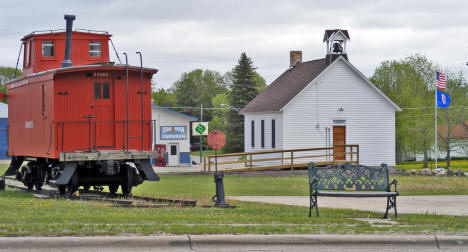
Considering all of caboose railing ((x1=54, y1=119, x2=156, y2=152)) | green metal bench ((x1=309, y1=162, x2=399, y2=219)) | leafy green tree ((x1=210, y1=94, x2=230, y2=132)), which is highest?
leafy green tree ((x1=210, y1=94, x2=230, y2=132))

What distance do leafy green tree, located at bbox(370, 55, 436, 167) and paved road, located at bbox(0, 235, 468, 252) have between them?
55283mm

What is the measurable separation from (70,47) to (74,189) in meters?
5.05

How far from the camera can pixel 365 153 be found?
4619 centimetres

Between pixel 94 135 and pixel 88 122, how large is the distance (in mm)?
408

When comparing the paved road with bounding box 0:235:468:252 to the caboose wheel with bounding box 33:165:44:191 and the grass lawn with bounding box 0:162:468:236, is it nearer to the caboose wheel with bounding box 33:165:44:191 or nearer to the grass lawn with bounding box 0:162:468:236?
the grass lawn with bounding box 0:162:468:236

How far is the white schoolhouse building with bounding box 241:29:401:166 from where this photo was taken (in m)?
45.3

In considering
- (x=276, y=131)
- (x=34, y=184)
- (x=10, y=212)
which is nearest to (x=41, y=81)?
(x=34, y=184)

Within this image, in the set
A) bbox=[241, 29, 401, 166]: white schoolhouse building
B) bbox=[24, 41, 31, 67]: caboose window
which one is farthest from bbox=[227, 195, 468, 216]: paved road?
bbox=[241, 29, 401, 166]: white schoolhouse building

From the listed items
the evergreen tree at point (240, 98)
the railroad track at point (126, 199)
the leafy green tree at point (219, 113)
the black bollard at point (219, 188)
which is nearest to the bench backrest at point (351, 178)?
the black bollard at point (219, 188)

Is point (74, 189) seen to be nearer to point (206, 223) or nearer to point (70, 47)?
point (70, 47)

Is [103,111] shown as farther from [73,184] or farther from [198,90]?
[198,90]

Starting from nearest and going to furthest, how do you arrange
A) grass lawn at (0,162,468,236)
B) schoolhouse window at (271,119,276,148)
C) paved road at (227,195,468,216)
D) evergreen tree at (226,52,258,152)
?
1. grass lawn at (0,162,468,236)
2. paved road at (227,195,468,216)
3. schoolhouse window at (271,119,276,148)
4. evergreen tree at (226,52,258,152)

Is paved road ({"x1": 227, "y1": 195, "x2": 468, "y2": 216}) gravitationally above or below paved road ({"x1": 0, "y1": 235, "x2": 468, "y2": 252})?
below

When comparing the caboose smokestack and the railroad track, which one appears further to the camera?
Answer: the caboose smokestack
